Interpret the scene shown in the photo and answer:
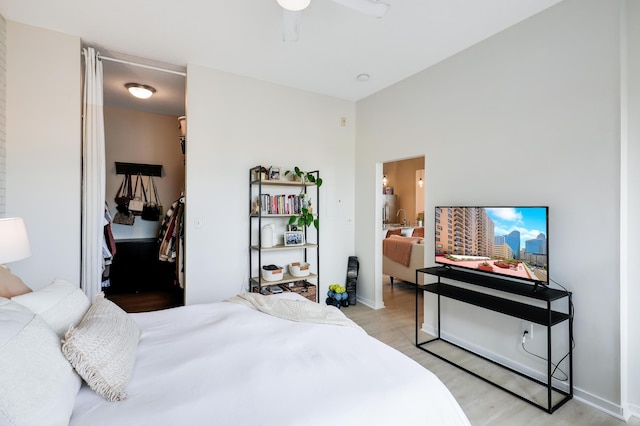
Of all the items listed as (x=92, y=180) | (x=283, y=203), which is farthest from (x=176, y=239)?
(x=283, y=203)

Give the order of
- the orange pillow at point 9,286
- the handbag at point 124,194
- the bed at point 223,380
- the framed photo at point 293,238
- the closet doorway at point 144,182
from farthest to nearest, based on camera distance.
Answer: the handbag at point 124,194, the closet doorway at point 144,182, the framed photo at point 293,238, the orange pillow at point 9,286, the bed at point 223,380

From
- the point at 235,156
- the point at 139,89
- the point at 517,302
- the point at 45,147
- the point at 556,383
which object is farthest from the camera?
the point at 139,89

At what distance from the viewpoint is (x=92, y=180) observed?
2.76 meters

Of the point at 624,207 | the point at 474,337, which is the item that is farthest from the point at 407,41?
the point at 474,337

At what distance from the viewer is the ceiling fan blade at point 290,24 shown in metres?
1.93

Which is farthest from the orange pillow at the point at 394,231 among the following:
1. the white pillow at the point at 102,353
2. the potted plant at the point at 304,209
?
the white pillow at the point at 102,353

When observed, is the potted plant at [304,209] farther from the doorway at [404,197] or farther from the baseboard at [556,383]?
the doorway at [404,197]

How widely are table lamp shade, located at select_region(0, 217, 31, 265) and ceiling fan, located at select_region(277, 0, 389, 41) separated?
205cm

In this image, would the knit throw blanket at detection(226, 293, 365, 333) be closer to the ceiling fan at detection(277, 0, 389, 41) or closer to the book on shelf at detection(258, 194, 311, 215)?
the book on shelf at detection(258, 194, 311, 215)

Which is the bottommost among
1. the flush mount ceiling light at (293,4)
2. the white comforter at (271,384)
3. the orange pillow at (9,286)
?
the white comforter at (271,384)

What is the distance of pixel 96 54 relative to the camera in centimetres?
287

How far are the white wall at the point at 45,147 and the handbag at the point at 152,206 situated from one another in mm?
1993

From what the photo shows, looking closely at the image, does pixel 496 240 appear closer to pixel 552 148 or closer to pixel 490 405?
pixel 552 148

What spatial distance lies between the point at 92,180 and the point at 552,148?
3.85 meters
